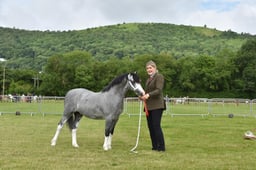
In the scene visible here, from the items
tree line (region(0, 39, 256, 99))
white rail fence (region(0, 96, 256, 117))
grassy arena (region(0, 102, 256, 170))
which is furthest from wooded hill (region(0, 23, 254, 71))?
grassy arena (region(0, 102, 256, 170))

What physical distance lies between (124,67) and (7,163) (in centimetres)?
7921

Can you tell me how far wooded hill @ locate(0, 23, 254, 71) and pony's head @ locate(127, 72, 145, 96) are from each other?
109 m

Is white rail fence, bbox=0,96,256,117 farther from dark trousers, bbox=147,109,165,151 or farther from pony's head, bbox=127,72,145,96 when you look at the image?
pony's head, bbox=127,72,145,96

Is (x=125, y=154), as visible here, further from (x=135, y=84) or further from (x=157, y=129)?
(x=135, y=84)

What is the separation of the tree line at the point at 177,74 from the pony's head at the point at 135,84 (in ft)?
220

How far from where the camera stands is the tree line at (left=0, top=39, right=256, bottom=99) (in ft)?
250

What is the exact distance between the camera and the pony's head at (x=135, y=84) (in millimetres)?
9297

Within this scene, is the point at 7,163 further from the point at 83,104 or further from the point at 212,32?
the point at 212,32

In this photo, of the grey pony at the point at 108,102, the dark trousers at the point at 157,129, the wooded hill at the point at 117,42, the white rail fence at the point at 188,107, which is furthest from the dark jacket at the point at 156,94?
the wooded hill at the point at 117,42

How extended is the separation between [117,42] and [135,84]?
139 m

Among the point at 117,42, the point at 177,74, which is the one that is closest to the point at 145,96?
the point at 177,74

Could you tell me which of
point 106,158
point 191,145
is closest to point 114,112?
point 106,158

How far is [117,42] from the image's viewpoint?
148 metres

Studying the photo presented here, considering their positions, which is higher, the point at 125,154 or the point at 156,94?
the point at 156,94
